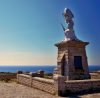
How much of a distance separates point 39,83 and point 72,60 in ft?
11.2

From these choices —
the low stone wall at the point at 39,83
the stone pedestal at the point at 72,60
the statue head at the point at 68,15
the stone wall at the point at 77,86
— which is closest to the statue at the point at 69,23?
the statue head at the point at 68,15

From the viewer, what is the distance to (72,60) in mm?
20219

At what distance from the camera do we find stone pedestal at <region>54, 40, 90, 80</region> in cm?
2008

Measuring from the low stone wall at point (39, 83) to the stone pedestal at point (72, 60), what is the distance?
7.48ft

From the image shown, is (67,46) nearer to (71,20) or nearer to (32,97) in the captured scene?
(71,20)

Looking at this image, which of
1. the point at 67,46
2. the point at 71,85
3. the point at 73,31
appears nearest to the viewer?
the point at 71,85

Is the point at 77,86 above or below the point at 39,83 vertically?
below

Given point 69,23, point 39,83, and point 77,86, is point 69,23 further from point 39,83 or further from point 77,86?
point 77,86

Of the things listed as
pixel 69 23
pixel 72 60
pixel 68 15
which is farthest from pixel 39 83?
pixel 68 15

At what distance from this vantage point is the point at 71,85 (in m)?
16.2

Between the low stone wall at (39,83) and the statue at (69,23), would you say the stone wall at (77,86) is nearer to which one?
the low stone wall at (39,83)

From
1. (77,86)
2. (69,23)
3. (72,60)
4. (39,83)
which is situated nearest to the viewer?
(77,86)

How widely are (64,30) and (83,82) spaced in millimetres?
6740

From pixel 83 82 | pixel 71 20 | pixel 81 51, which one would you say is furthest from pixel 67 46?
pixel 83 82
